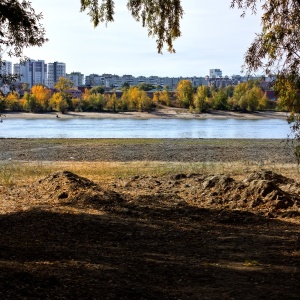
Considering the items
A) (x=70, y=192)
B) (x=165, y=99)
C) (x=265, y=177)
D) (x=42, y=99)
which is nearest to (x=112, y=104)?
(x=165, y=99)

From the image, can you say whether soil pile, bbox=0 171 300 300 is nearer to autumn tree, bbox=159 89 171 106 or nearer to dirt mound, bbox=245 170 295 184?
dirt mound, bbox=245 170 295 184

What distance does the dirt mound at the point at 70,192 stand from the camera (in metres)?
14.1

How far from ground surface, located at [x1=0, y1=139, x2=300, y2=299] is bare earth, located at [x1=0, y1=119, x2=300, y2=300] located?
19 mm

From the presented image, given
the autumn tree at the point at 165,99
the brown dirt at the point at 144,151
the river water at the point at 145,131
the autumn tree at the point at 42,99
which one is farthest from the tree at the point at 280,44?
the autumn tree at the point at 165,99

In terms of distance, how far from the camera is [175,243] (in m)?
10.5

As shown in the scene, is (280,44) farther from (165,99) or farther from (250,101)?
(165,99)

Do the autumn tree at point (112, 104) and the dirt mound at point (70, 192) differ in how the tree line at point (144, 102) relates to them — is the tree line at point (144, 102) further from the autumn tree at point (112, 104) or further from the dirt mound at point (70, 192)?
the dirt mound at point (70, 192)

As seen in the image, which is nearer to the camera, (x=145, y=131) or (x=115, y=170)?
(x=115, y=170)

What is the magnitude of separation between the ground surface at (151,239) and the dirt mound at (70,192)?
0.09 feet

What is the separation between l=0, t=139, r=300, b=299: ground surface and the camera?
24.1 ft

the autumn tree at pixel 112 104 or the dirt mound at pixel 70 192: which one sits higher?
the dirt mound at pixel 70 192

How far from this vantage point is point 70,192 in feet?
48.1

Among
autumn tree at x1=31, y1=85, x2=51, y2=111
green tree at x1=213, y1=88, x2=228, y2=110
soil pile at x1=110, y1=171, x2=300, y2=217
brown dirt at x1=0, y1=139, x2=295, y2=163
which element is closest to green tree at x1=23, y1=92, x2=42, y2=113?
autumn tree at x1=31, y1=85, x2=51, y2=111

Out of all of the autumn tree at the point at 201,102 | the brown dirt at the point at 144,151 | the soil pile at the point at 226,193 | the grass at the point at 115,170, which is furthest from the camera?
the autumn tree at the point at 201,102
